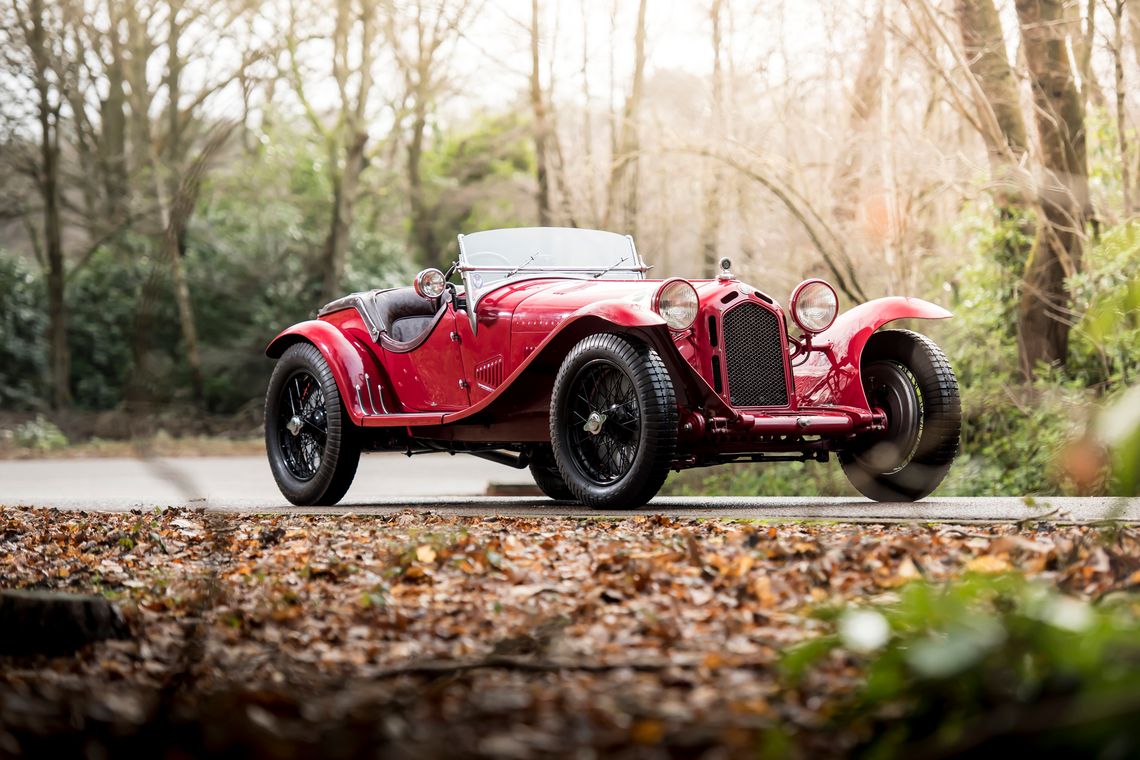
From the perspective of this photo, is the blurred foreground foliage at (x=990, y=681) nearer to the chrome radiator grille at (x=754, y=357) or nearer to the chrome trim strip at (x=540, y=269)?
the chrome radiator grille at (x=754, y=357)

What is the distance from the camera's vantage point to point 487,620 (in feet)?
13.4

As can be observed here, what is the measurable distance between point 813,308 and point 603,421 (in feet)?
5.20

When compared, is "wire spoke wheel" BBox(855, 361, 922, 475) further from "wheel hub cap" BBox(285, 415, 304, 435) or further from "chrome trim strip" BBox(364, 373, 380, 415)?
"wheel hub cap" BBox(285, 415, 304, 435)

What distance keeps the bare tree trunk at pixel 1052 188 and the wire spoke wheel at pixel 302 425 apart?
6.48 metres

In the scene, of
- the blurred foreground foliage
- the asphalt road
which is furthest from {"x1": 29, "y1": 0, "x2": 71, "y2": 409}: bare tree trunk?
the blurred foreground foliage

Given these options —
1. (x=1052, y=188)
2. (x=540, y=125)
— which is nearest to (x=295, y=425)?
(x=1052, y=188)

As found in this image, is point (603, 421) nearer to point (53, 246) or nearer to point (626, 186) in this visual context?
point (626, 186)

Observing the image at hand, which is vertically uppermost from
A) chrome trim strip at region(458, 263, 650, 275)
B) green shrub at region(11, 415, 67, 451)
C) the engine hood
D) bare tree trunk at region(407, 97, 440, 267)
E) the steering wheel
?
bare tree trunk at region(407, 97, 440, 267)

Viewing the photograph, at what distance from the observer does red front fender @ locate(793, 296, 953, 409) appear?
306 inches

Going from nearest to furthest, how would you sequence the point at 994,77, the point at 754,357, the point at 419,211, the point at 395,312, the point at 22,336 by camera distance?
the point at 754,357
the point at 395,312
the point at 994,77
the point at 22,336
the point at 419,211

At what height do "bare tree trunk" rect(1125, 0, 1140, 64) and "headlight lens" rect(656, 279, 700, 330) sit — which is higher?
"bare tree trunk" rect(1125, 0, 1140, 64)

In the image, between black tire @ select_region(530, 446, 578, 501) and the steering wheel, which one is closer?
the steering wheel

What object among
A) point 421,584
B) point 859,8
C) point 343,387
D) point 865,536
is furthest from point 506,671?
point 859,8

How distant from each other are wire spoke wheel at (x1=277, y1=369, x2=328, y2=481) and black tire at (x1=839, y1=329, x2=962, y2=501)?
345 cm
